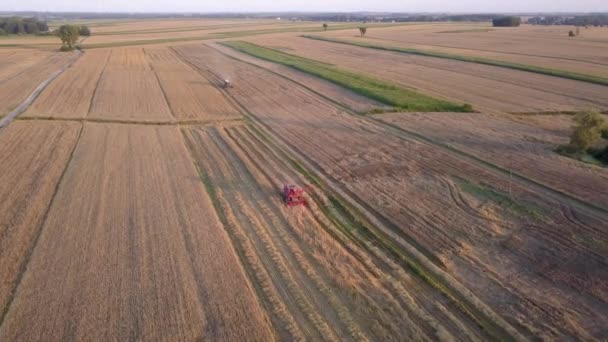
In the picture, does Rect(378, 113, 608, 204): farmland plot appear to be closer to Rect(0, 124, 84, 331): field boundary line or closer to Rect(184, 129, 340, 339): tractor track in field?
Rect(184, 129, 340, 339): tractor track in field

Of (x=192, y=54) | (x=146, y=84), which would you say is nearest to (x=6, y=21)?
(x=192, y=54)

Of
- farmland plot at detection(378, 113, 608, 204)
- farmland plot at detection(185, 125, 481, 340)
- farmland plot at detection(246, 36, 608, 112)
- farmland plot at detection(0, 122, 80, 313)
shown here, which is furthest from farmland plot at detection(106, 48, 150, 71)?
farmland plot at detection(185, 125, 481, 340)

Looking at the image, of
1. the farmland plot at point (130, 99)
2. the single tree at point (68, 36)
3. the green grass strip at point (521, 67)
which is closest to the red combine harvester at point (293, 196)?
the farmland plot at point (130, 99)

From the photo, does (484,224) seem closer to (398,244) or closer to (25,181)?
(398,244)

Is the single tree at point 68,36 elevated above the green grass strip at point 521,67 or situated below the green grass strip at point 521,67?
above

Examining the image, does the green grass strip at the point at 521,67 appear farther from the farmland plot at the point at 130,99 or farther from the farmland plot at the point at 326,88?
the farmland plot at the point at 130,99

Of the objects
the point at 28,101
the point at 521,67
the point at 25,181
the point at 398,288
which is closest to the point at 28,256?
the point at 25,181

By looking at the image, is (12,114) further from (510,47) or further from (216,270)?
(510,47)
